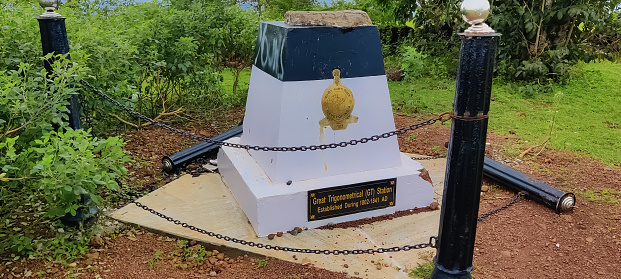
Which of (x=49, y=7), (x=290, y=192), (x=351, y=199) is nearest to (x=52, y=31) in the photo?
(x=49, y=7)

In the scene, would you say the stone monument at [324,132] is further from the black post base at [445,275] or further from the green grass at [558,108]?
the green grass at [558,108]

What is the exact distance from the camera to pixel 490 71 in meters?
2.22

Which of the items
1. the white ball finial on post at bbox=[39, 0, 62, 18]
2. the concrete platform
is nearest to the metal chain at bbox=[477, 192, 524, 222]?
the concrete platform

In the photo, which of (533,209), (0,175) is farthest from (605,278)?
(0,175)

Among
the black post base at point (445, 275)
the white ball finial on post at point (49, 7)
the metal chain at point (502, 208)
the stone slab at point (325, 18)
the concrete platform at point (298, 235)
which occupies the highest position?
the white ball finial on post at point (49, 7)

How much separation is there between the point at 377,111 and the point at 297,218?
1.08 m

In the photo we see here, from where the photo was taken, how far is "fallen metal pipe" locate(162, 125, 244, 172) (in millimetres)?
4996

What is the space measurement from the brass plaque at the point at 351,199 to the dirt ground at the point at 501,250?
2.09 feet

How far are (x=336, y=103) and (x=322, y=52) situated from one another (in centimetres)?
40

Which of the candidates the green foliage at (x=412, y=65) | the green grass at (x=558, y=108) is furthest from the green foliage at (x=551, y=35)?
the green foliage at (x=412, y=65)

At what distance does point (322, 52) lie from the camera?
383 centimetres

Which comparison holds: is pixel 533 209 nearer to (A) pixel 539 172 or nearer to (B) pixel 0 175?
(A) pixel 539 172

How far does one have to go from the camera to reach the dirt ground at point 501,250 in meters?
3.23

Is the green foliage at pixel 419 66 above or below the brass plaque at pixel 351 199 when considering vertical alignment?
above
